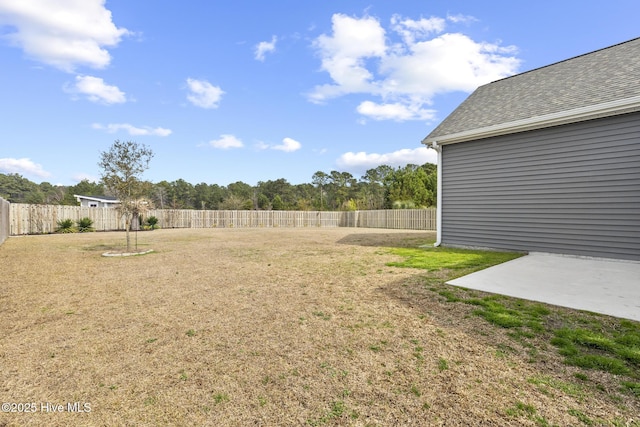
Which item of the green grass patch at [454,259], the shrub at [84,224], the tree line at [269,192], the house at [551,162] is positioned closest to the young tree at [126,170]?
the green grass patch at [454,259]

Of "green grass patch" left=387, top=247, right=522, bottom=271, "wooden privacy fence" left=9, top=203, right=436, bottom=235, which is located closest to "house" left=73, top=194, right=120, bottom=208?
"wooden privacy fence" left=9, top=203, right=436, bottom=235

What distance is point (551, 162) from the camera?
21.5 feet

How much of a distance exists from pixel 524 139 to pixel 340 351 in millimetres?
7254

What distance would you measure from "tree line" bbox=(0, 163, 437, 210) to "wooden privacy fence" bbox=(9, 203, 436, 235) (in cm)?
559

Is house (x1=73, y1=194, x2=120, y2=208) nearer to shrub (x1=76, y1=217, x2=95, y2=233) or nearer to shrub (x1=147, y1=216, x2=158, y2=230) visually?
shrub (x1=147, y1=216, x2=158, y2=230)

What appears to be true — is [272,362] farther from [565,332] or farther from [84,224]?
[84,224]

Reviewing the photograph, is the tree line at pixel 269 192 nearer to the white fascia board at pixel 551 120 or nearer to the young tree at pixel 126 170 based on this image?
the white fascia board at pixel 551 120

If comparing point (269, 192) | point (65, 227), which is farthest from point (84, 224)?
point (269, 192)

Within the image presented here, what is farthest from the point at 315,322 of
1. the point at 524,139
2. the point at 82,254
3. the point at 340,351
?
the point at 82,254

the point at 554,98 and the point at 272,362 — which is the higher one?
the point at 554,98

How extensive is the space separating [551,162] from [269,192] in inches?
1666

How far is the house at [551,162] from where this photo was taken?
568 centimetres

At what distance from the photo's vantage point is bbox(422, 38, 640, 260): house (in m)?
5.68

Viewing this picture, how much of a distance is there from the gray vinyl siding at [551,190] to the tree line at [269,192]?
2050 centimetres
